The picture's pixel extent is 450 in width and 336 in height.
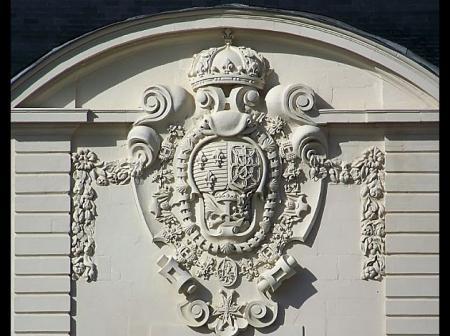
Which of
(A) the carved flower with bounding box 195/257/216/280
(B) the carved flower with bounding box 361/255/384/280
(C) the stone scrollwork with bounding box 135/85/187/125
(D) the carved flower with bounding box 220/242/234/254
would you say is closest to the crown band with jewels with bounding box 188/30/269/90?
(C) the stone scrollwork with bounding box 135/85/187/125

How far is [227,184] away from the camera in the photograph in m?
10.9

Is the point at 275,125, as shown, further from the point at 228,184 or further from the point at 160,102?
the point at 160,102

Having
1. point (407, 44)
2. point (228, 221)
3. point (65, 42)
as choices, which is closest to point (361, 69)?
point (407, 44)

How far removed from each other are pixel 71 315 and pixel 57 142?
130cm

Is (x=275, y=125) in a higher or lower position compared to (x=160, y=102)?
lower

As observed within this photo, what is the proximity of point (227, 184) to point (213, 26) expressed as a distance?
3.91 feet

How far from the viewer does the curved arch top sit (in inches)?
429

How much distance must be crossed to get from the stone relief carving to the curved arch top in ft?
0.76

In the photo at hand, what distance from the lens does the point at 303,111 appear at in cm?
1105

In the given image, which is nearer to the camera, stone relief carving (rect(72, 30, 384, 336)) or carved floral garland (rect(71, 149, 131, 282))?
stone relief carving (rect(72, 30, 384, 336))

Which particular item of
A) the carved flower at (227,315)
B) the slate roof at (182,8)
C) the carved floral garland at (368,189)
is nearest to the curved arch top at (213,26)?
the slate roof at (182,8)

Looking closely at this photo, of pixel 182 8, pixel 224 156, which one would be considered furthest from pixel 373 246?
pixel 182 8

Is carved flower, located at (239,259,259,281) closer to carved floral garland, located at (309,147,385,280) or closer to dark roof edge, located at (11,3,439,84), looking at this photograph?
carved floral garland, located at (309,147,385,280)

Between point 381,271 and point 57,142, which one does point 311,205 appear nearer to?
point 381,271
